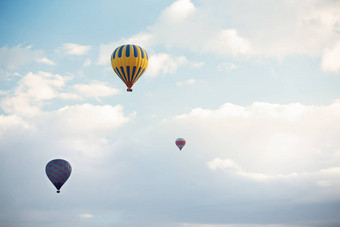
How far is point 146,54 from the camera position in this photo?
80250 millimetres

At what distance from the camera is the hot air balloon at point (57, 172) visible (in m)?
89.8

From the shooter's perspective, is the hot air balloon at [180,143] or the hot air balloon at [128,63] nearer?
the hot air balloon at [128,63]

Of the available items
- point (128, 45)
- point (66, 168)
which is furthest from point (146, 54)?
point (66, 168)

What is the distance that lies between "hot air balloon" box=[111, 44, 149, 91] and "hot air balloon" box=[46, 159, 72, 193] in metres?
28.1

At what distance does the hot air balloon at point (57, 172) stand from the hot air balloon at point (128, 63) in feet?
92.3

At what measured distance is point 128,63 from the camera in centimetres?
7662

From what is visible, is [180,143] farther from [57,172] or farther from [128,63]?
[128,63]

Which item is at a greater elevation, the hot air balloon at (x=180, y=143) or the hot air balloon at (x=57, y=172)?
the hot air balloon at (x=180, y=143)

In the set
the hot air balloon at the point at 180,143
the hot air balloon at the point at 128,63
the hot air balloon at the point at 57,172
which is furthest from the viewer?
the hot air balloon at the point at 180,143

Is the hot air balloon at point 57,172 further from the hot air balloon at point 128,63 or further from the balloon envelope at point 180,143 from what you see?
the balloon envelope at point 180,143

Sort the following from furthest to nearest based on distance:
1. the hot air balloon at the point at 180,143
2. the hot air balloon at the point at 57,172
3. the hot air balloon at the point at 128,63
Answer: the hot air balloon at the point at 180,143
the hot air balloon at the point at 57,172
the hot air balloon at the point at 128,63

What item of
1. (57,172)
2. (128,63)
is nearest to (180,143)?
(57,172)

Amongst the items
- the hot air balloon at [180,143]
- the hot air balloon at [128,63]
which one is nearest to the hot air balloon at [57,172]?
the hot air balloon at [128,63]

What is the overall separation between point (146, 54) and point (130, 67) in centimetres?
559
